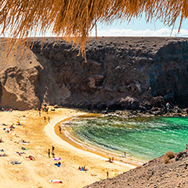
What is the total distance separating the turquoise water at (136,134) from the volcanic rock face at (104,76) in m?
Answer: 6.88

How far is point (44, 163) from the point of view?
16672mm

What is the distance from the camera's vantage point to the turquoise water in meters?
22.8

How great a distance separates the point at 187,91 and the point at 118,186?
40764mm

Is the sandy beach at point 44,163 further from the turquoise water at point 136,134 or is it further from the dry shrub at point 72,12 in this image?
the dry shrub at point 72,12

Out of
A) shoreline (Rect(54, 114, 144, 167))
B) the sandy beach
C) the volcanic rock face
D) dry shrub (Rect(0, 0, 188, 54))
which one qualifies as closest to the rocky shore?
dry shrub (Rect(0, 0, 188, 54))

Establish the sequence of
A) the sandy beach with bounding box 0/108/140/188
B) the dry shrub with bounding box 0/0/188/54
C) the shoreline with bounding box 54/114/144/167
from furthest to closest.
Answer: the shoreline with bounding box 54/114/144/167
the sandy beach with bounding box 0/108/140/188
the dry shrub with bounding box 0/0/188/54

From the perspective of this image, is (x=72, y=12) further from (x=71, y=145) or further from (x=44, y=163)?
(x=71, y=145)

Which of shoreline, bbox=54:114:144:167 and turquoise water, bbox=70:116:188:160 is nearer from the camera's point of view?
shoreline, bbox=54:114:144:167

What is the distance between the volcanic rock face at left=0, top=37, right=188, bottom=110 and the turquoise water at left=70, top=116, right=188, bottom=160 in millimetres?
6880

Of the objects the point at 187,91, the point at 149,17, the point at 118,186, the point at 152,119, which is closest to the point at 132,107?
the point at 152,119

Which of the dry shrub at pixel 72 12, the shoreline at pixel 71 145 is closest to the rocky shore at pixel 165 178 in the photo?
the dry shrub at pixel 72 12

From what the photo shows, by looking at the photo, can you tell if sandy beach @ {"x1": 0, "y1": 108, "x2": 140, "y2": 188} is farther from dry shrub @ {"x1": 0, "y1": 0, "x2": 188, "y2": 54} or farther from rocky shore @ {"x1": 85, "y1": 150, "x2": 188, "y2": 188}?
dry shrub @ {"x1": 0, "y1": 0, "x2": 188, "y2": 54}

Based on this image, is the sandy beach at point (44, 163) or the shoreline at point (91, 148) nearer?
the sandy beach at point (44, 163)

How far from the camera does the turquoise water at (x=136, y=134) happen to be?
22750 millimetres
